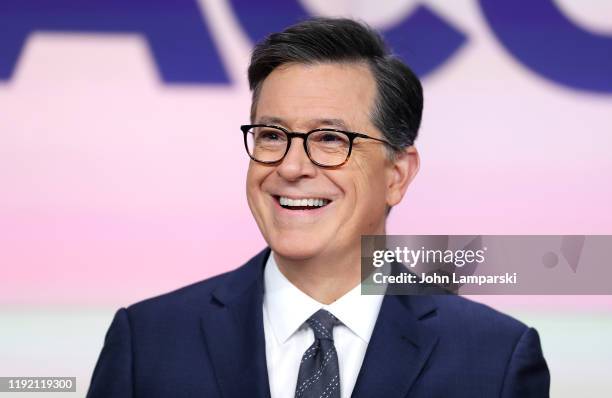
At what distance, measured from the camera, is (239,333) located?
2.29 m

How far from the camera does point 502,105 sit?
10.1 ft

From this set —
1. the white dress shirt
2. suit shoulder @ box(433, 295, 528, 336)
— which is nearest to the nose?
the white dress shirt

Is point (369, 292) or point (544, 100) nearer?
point (369, 292)

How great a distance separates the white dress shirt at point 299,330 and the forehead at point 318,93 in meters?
0.39

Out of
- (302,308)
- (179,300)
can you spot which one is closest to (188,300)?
(179,300)

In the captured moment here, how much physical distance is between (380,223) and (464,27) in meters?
0.94

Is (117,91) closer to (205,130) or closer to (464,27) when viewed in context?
(205,130)

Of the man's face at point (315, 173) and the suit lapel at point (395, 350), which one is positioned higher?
the man's face at point (315, 173)

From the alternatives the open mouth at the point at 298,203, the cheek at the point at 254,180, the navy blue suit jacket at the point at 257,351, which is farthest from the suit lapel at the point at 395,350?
the cheek at the point at 254,180

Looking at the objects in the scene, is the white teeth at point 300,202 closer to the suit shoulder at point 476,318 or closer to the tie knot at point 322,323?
the tie knot at point 322,323

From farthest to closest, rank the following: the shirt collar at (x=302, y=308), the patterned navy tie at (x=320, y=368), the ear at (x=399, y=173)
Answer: the ear at (x=399, y=173) < the shirt collar at (x=302, y=308) < the patterned navy tie at (x=320, y=368)

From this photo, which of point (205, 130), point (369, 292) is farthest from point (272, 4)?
point (369, 292)

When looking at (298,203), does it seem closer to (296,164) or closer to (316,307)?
(296,164)

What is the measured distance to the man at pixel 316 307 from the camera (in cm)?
225
